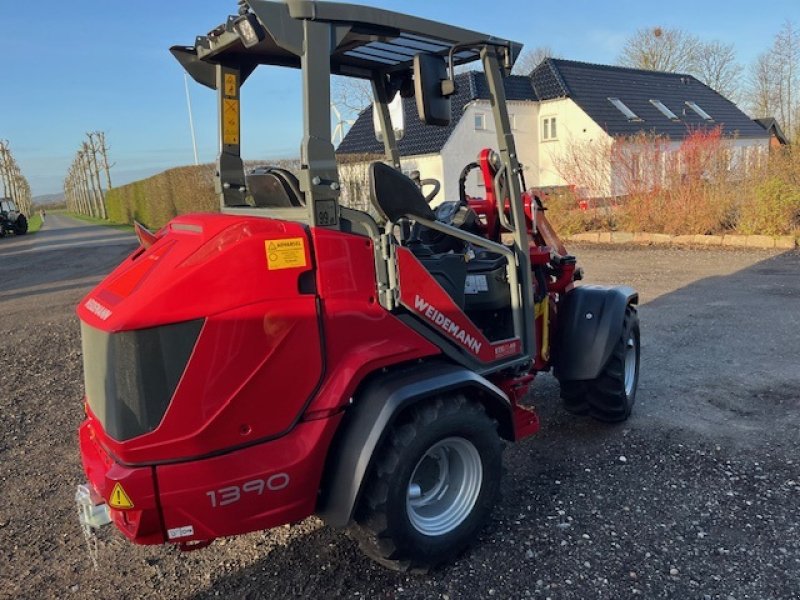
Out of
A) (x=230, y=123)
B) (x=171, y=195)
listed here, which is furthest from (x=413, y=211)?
(x=171, y=195)

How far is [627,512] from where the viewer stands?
123 inches

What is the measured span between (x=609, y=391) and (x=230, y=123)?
271cm

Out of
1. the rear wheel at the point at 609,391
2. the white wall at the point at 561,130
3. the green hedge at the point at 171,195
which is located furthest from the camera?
the white wall at the point at 561,130

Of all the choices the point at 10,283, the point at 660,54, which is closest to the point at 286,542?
the point at 10,283

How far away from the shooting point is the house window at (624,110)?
25.2 m

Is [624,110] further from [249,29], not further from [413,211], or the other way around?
[249,29]

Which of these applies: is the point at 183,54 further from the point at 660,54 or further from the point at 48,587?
the point at 660,54

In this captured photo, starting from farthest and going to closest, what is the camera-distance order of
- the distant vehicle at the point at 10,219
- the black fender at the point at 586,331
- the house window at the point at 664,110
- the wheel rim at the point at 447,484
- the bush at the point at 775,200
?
the distant vehicle at the point at 10,219 → the house window at the point at 664,110 → the bush at the point at 775,200 → the black fender at the point at 586,331 → the wheel rim at the point at 447,484

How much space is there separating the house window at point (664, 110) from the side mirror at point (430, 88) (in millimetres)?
27000

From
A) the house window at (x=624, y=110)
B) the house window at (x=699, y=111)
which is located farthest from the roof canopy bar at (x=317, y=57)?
the house window at (x=699, y=111)

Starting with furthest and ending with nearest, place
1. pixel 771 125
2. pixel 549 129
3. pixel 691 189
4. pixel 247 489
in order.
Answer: pixel 771 125, pixel 549 129, pixel 691 189, pixel 247 489

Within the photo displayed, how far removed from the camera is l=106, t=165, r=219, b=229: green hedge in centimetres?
2092

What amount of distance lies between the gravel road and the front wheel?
157mm

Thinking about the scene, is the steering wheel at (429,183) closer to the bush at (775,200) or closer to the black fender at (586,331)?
the black fender at (586,331)
